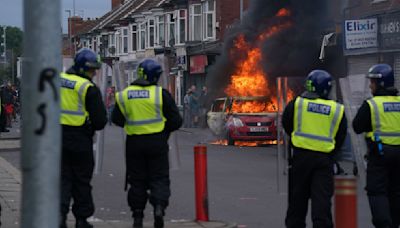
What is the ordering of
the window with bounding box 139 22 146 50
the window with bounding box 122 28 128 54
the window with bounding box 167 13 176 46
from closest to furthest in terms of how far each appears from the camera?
the window with bounding box 167 13 176 46, the window with bounding box 139 22 146 50, the window with bounding box 122 28 128 54

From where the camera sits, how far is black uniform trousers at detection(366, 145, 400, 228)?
8.57 m

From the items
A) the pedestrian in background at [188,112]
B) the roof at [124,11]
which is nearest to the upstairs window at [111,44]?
the roof at [124,11]

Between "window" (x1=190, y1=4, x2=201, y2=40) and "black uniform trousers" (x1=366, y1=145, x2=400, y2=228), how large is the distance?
44448mm

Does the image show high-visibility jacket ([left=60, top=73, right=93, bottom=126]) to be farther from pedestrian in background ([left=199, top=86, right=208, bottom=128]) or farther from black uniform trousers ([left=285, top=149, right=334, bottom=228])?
pedestrian in background ([left=199, top=86, right=208, bottom=128])

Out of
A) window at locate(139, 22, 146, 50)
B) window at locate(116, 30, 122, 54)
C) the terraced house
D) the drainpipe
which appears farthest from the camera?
window at locate(116, 30, 122, 54)

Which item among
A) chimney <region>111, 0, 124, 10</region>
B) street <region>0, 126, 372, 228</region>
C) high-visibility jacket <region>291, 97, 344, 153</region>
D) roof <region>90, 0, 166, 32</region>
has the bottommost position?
street <region>0, 126, 372, 228</region>

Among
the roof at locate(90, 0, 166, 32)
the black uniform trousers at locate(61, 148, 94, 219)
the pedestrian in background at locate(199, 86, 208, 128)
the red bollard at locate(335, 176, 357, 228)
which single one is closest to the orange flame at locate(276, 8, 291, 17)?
the pedestrian in background at locate(199, 86, 208, 128)

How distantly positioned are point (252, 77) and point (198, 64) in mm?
20576

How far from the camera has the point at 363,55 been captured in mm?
30453

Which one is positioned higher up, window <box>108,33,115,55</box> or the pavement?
window <box>108,33,115,55</box>

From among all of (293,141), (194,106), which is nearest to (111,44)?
(194,106)

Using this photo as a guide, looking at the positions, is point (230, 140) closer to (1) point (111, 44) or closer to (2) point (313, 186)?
(2) point (313, 186)

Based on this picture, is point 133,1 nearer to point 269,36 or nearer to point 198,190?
point 269,36

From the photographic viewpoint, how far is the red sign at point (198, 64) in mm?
48713
